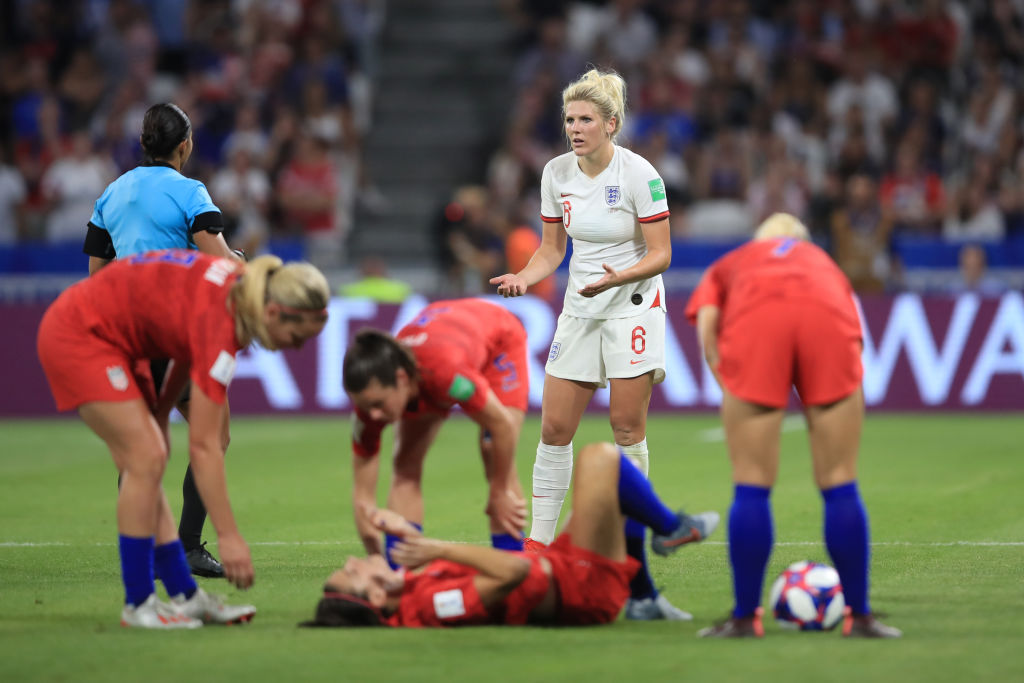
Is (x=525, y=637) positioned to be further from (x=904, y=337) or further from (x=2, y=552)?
(x=904, y=337)

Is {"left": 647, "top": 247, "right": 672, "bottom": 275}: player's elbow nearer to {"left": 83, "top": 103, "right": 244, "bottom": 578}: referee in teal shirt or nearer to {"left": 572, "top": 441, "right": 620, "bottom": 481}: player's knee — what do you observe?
{"left": 572, "top": 441, "right": 620, "bottom": 481}: player's knee

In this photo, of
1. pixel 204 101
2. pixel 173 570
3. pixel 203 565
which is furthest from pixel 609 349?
pixel 204 101

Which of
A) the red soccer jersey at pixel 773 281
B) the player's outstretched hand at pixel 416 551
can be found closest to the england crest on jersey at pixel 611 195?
the red soccer jersey at pixel 773 281

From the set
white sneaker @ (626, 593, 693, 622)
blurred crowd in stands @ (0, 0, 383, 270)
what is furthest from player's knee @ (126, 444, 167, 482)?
blurred crowd in stands @ (0, 0, 383, 270)

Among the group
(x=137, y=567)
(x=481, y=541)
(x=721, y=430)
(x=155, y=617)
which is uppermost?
(x=137, y=567)

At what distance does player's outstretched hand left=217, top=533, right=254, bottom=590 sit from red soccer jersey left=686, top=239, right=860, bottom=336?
6.64 ft

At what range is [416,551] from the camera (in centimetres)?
575

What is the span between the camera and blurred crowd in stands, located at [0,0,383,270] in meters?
18.9

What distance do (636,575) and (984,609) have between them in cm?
156

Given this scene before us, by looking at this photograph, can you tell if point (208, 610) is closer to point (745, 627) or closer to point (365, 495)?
point (365, 495)

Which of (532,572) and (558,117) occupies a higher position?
(558,117)

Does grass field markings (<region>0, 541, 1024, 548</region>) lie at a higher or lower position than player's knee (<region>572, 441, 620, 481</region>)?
lower

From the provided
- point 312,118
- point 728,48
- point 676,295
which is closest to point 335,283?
point 312,118

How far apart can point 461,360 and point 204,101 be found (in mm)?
15249
